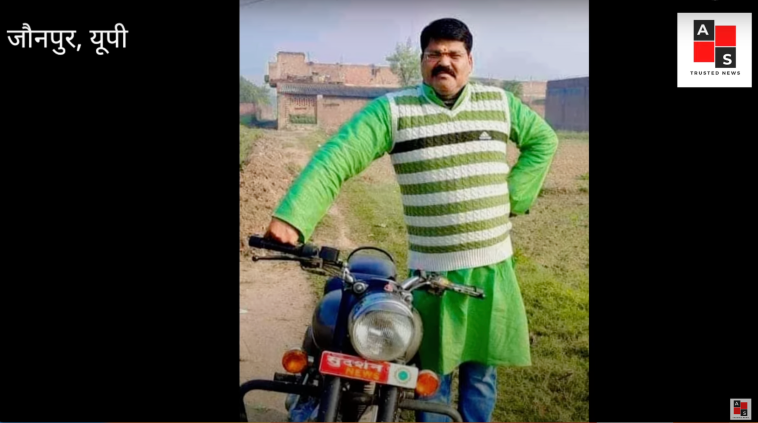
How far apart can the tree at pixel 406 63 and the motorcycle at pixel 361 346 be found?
2.87ft

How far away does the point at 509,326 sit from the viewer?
10.2ft

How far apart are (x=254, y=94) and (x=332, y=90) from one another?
0.33 meters

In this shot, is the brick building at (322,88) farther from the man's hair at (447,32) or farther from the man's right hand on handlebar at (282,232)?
the man's right hand on handlebar at (282,232)

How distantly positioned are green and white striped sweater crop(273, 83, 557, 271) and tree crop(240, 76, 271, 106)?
1.35ft

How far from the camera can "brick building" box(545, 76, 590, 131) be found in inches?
123

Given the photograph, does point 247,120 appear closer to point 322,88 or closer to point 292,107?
point 292,107

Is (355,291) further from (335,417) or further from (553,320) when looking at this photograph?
(553,320)

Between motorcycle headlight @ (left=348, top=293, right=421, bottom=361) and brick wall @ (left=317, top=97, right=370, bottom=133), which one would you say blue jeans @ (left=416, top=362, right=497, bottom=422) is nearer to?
motorcycle headlight @ (left=348, top=293, right=421, bottom=361)
